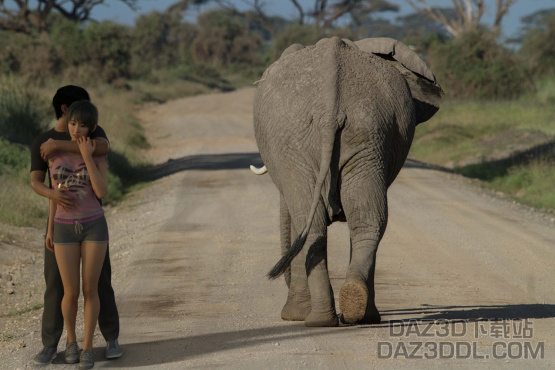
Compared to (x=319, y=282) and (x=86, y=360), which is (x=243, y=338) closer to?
(x=319, y=282)

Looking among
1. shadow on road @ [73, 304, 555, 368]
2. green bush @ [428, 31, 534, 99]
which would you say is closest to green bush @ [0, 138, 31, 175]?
shadow on road @ [73, 304, 555, 368]

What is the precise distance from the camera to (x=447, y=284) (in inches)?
341

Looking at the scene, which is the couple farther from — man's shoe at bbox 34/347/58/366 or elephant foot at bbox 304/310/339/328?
elephant foot at bbox 304/310/339/328

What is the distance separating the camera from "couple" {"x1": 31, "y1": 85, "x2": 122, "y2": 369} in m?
5.20

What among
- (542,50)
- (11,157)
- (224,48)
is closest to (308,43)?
(542,50)

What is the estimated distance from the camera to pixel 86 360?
5305mm

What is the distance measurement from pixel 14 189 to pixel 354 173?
929 cm

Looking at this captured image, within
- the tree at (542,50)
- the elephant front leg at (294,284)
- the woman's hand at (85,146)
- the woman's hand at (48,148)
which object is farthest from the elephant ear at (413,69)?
the tree at (542,50)

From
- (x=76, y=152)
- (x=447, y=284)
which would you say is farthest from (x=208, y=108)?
(x=76, y=152)

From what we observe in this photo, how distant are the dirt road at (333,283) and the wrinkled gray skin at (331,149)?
0.42 m

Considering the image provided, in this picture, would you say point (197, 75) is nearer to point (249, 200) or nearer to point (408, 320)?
point (249, 200)

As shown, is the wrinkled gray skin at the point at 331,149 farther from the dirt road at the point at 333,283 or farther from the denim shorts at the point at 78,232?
the denim shorts at the point at 78,232

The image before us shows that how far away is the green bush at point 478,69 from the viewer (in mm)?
36406

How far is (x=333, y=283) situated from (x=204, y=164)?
1378 centimetres
